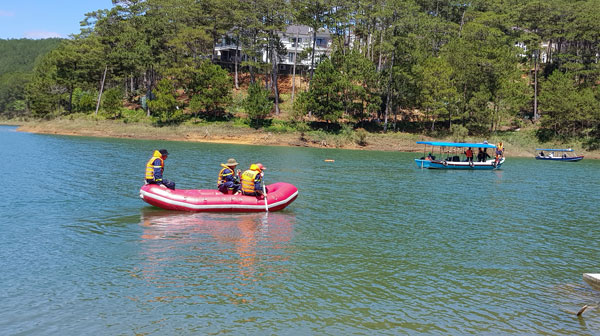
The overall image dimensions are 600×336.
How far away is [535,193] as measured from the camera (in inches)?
1213

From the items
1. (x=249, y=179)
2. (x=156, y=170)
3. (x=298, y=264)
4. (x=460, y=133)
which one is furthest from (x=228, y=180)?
(x=460, y=133)

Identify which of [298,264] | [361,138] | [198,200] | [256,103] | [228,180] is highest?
[256,103]

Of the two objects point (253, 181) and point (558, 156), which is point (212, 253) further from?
point (558, 156)

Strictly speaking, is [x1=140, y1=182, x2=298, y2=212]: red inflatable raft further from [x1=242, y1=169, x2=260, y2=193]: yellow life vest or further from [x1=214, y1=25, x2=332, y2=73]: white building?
[x1=214, y1=25, x2=332, y2=73]: white building

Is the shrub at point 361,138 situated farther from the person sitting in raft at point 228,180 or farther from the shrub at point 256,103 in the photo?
the person sitting in raft at point 228,180

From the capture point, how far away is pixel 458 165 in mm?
44156

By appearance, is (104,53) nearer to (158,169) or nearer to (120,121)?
(120,121)

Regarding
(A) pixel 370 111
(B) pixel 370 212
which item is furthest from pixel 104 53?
(B) pixel 370 212

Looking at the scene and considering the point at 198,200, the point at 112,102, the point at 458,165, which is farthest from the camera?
the point at 112,102

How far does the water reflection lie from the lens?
479 inches

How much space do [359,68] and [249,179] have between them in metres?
51.3

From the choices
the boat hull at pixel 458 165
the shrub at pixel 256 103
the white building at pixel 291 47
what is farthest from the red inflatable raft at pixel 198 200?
the white building at pixel 291 47

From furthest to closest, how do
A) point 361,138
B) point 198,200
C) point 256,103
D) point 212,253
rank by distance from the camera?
1. point 256,103
2. point 361,138
3. point 198,200
4. point 212,253

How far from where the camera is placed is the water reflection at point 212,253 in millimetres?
12172
